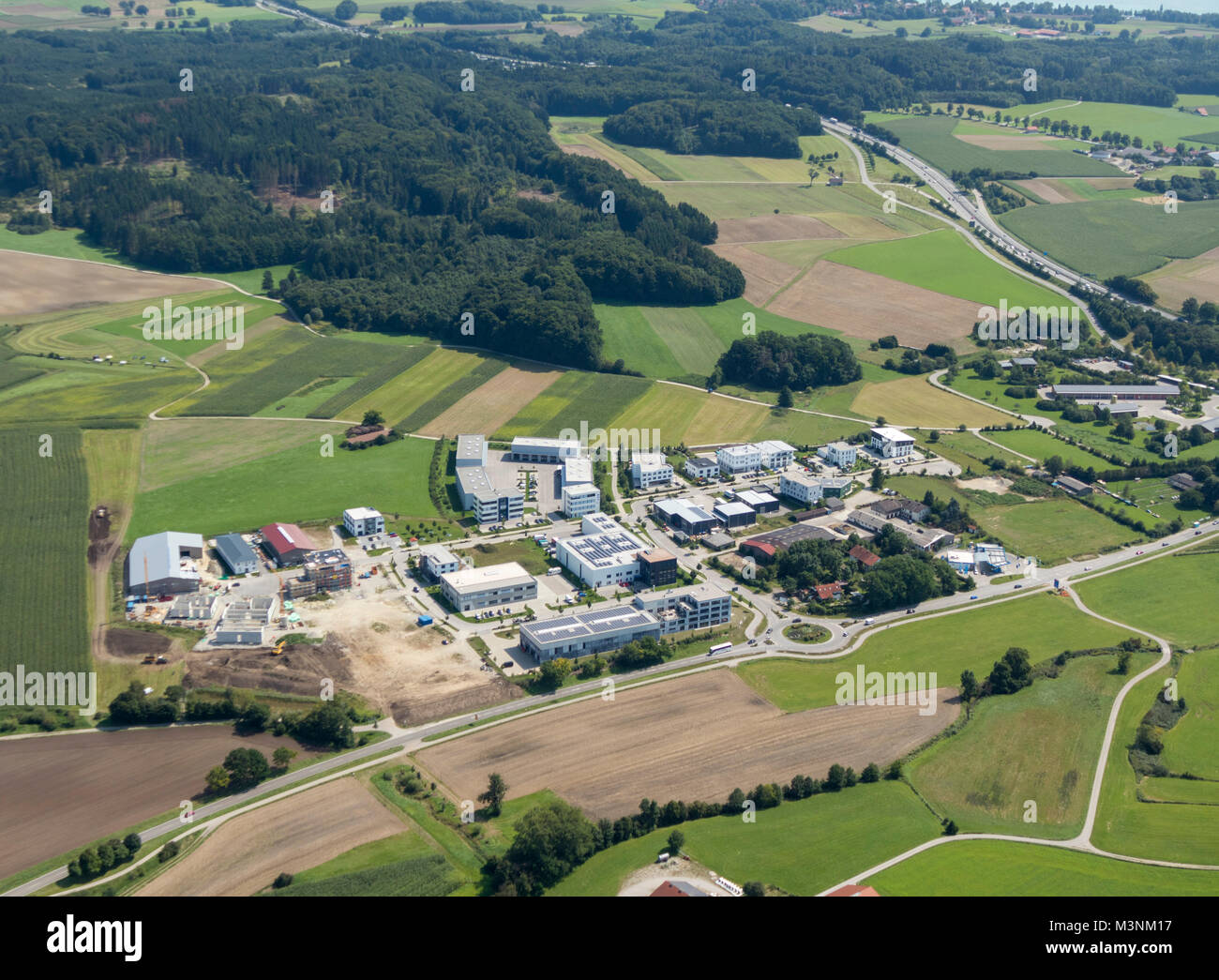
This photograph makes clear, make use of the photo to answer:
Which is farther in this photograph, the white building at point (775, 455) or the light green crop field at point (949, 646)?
the white building at point (775, 455)

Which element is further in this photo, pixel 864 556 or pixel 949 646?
pixel 864 556

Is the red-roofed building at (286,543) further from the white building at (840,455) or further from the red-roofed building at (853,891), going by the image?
the white building at (840,455)

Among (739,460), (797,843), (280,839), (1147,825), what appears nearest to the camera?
(280,839)

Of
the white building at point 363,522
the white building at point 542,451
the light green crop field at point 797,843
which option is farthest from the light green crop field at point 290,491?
the light green crop field at point 797,843

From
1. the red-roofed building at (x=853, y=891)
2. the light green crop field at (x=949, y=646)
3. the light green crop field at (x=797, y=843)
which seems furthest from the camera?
the light green crop field at (x=949, y=646)

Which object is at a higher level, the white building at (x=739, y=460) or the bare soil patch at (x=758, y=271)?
the bare soil patch at (x=758, y=271)

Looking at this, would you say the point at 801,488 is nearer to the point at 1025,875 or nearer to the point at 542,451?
the point at 542,451

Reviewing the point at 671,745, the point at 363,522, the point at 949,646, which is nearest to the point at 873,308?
the point at 949,646

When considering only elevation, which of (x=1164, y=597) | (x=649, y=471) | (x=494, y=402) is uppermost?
(x=494, y=402)
